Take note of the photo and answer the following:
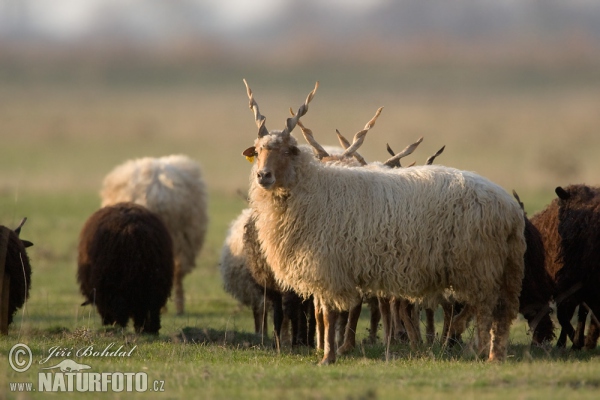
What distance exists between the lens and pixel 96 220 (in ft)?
43.5

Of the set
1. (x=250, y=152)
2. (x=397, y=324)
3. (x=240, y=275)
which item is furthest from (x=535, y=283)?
(x=240, y=275)

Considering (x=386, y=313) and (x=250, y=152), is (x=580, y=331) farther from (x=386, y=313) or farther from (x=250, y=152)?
(x=250, y=152)

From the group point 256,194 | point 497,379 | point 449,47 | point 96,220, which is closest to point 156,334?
point 96,220

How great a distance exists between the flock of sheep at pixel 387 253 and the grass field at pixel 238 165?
0.51 metres

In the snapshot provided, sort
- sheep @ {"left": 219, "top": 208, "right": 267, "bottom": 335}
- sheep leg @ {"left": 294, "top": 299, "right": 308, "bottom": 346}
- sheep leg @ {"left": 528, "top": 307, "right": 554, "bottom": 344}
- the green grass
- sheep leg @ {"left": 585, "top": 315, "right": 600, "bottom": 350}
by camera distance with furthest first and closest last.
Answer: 1. sheep @ {"left": 219, "top": 208, "right": 267, "bottom": 335}
2. sheep leg @ {"left": 294, "top": 299, "right": 308, "bottom": 346}
3. sheep leg @ {"left": 528, "top": 307, "right": 554, "bottom": 344}
4. sheep leg @ {"left": 585, "top": 315, "right": 600, "bottom": 350}
5. the green grass

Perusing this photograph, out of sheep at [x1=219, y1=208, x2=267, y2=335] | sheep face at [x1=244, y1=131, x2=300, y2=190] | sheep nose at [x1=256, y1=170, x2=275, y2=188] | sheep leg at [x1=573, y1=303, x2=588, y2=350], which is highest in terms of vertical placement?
sheep face at [x1=244, y1=131, x2=300, y2=190]

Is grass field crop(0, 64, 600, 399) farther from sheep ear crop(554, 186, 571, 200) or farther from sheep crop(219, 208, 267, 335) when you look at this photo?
sheep ear crop(554, 186, 571, 200)

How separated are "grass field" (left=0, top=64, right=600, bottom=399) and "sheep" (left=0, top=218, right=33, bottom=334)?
35cm

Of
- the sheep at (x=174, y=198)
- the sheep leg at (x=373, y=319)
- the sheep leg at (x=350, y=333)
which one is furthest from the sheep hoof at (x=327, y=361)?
the sheep at (x=174, y=198)

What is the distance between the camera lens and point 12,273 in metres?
11.9

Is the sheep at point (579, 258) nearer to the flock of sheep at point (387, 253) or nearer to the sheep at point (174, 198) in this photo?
the flock of sheep at point (387, 253)

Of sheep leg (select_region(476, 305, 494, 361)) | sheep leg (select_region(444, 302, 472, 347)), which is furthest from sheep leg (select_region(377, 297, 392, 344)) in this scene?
sheep leg (select_region(476, 305, 494, 361))

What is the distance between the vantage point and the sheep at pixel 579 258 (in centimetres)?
1081

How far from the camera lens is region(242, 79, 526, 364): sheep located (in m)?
10.1
